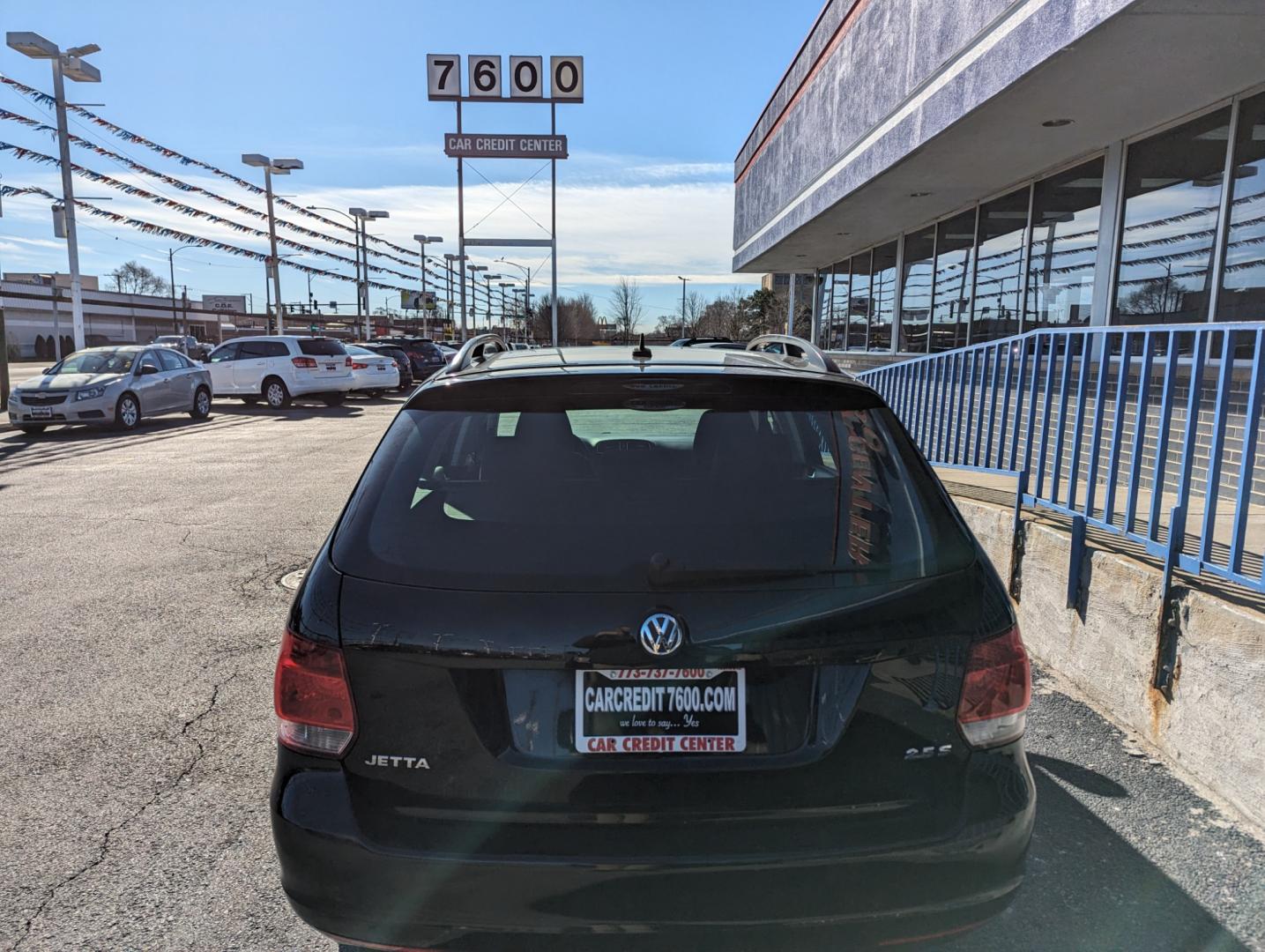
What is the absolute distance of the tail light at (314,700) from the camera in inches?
74.4

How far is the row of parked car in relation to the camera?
15.6m

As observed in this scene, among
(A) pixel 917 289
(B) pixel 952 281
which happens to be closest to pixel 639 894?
(B) pixel 952 281

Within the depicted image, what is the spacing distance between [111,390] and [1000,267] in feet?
50.6

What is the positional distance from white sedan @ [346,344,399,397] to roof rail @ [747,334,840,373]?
21491 mm

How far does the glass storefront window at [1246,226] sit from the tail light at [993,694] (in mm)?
7003

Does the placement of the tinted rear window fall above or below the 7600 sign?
below

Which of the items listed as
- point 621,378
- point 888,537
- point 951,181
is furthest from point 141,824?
point 951,181

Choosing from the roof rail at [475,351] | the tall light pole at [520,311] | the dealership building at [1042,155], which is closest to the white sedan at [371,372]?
the dealership building at [1042,155]

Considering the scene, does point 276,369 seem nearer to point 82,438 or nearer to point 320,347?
point 320,347

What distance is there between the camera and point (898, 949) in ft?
6.39

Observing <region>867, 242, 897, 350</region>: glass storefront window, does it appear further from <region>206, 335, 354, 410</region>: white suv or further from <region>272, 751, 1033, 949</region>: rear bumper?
<region>272, 751, 1033, 949</region>: rear bumper

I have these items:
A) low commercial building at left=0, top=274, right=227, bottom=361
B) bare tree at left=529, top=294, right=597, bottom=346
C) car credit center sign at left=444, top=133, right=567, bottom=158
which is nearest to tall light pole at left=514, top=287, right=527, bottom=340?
bare tree at left=529, top=294, right=597, bottom=346

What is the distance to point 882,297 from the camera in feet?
60.5

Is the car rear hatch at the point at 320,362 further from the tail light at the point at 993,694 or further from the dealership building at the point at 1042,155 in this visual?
the tail light at the point at 993,694
